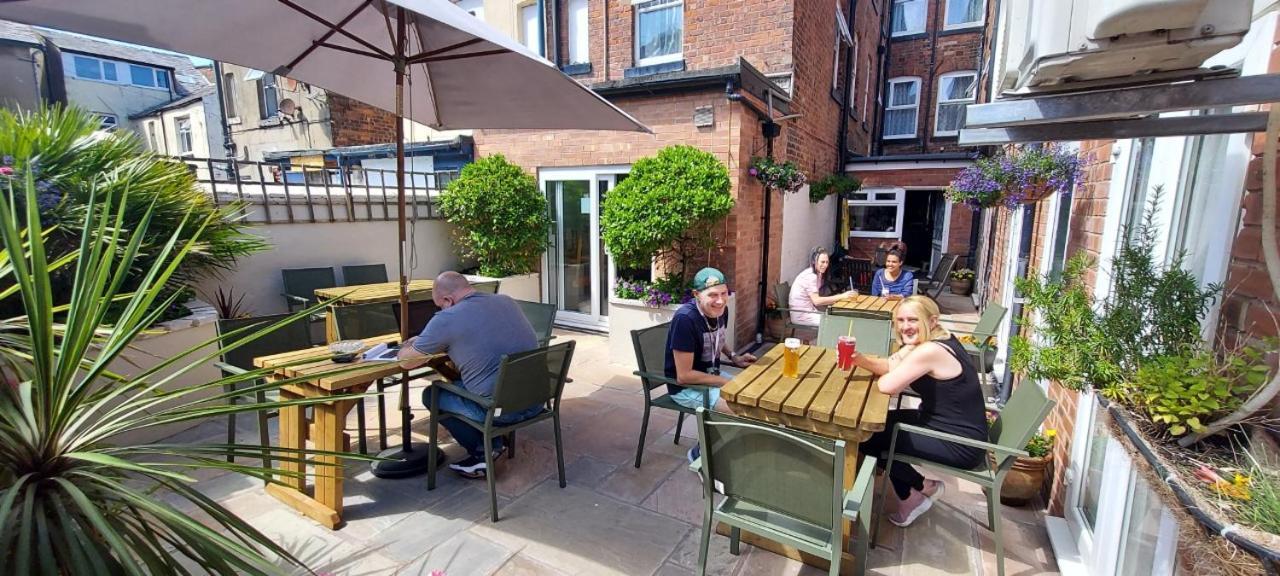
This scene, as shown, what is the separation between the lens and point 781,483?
2.09 meters

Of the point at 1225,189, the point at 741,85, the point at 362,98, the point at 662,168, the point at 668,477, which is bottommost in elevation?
the point at 668,477

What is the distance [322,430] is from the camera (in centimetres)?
287

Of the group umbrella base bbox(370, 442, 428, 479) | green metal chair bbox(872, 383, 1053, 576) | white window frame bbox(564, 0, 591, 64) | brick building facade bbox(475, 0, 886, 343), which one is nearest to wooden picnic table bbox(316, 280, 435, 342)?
umbrella base bbox(370, 442, 428, 479)

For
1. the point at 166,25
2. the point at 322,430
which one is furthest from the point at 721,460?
the point at 166,25

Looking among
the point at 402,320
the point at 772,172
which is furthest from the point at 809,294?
the point at 402,320

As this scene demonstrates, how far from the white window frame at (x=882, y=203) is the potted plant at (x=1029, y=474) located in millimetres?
8710

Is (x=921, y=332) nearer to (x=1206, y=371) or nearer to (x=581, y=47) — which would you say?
(x=1206, y=371)

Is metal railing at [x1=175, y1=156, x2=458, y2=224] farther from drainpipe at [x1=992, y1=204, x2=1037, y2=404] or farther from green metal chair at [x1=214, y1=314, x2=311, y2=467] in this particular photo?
drainpipe at [x1=992, y1=204, x2=1037, y2=404]

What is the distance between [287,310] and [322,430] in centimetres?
376

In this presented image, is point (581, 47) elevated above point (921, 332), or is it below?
above

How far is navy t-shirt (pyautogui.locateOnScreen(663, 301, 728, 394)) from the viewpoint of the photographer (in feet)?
11.0

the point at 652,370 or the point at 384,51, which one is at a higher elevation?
the point at 384,51

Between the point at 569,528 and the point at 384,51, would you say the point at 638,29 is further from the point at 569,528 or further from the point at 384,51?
the point at 569,528

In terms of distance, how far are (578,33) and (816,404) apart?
7.20 meters
